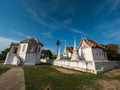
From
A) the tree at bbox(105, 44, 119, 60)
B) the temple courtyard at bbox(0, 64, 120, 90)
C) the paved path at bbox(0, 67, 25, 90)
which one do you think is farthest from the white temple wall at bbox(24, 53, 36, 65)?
the tree at bbox(105, 44, 119, 60)

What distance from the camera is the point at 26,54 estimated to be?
2862cm

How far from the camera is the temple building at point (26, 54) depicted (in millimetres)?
28391

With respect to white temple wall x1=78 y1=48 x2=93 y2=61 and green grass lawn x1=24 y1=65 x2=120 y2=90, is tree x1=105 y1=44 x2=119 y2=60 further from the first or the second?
green grass lawn x1=24 y1=65 x2=120 y2=90

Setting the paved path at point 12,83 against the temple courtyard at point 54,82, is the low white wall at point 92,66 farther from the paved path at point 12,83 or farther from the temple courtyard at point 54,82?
the paved path at point 12,83

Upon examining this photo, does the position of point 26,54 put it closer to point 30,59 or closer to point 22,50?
point 30,59

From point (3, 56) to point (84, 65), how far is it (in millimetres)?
55815

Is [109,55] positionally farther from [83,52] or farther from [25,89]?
[25,89]

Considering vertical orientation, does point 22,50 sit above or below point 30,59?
above

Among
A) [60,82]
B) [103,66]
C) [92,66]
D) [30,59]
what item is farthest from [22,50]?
[103,66]

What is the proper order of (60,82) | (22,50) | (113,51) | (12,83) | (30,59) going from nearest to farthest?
(12,83) < (60,82) < (30,59) < (22,50) < (113,51)

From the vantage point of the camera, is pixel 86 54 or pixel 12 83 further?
pixel 86 54

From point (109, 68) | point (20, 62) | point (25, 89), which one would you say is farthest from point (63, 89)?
point (20, 62)

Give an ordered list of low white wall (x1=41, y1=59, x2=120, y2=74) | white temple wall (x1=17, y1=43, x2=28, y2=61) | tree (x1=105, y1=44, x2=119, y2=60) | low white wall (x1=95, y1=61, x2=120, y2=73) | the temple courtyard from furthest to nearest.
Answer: tree (x1=105, y1=44, x2=119, y2=60) → white temple wall (x1=17, y1=43, x2=28, y2=61) → low white wall (x1=95, y1=61, x2=120, y2=73) → low white wall (x1=41, y1=59, x2=120, y2=74) → the temple courtyard

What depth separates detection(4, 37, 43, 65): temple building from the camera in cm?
2839
